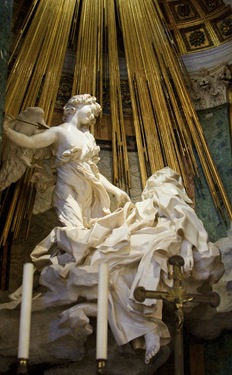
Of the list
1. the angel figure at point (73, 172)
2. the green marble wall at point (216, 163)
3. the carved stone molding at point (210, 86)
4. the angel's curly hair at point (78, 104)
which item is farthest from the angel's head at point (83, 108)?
the carved stone molding at point (210, 86)

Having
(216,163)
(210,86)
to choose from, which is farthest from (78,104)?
(210,86)

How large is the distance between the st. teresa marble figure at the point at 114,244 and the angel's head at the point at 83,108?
227 mm

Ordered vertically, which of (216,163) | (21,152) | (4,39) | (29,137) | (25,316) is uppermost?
(4,39)

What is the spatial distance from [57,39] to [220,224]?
233 cm

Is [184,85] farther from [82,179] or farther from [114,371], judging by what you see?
[114,371]

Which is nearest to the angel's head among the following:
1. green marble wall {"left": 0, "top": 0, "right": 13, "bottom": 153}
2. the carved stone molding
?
green marble wall {"left": 0, "top": 0, "right": 13, "bottom": 153}

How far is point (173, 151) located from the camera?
7.48m

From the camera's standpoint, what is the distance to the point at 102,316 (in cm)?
423

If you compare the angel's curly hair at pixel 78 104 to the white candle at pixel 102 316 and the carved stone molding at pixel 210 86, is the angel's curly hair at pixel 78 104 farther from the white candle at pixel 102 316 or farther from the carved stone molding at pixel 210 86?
the white candle at pixel 102 316

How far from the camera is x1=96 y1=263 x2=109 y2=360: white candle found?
415 cm

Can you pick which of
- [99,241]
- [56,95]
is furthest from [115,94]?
[99,241]

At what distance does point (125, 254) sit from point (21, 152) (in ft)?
4.42

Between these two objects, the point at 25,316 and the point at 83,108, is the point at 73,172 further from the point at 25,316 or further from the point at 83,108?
the point at 25,316

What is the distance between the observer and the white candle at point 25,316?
13.8 feet
